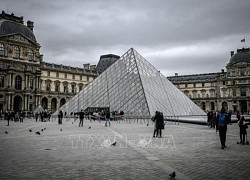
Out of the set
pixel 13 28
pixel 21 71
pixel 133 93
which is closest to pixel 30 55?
pixel 21 71

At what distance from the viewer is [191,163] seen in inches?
213

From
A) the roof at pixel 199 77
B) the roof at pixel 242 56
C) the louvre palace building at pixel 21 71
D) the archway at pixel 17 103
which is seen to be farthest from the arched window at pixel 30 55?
the roof at pixel 242 56

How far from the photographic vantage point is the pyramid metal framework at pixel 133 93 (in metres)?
24.2

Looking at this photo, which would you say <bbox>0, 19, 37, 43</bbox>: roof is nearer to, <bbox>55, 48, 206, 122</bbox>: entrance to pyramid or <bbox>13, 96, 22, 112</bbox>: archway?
<bbox>13, 96, 22, 112</bbox>: archway

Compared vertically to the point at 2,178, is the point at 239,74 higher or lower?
higher

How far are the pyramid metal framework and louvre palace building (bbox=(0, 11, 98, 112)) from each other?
21.8 metres

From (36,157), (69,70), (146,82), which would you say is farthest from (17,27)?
(36,157)

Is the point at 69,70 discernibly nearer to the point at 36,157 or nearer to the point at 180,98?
the point at 180,98

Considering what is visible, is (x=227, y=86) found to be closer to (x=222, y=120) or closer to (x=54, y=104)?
(x=54, y=104)

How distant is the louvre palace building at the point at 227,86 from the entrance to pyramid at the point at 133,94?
36.3m

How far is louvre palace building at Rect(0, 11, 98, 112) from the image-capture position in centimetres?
4525

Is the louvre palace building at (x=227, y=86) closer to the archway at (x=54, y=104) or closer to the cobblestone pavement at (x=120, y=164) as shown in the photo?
the archway at (x=54, y=104)

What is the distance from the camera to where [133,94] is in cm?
2509

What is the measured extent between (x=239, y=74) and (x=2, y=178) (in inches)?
2594
